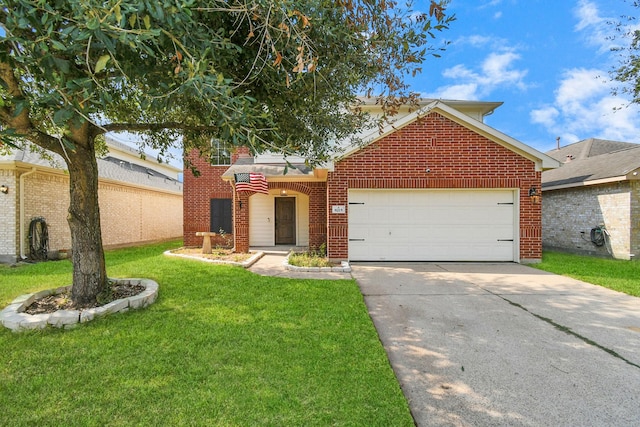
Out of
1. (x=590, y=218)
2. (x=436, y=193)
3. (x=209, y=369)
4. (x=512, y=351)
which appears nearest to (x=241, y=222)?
(x=436, y=193)

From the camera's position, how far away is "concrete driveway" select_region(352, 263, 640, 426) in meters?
2.48

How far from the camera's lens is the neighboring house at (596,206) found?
9.06 metres

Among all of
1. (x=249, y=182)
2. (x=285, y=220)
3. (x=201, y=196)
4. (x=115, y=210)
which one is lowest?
(x=285, y=220)

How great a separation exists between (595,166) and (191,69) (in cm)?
1381

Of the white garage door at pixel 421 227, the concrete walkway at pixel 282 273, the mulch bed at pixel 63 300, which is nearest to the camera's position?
the mulch bed at pixel 63 300

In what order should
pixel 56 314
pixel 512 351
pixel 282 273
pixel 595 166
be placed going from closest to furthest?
pixel 512 351 < pixel 56 314 < pixel 282 273 < pixel 595 166

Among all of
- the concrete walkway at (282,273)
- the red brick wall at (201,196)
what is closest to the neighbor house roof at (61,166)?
the red brick wall at (201,196)

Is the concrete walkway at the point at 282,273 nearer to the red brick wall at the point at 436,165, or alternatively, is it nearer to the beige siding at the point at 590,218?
the red brick wall at the point at 436,165

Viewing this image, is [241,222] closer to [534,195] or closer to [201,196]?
[201,196]

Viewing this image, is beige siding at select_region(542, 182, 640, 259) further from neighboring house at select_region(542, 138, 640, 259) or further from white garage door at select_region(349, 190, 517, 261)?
white garage door at select_region(349, 190, 517, 261)

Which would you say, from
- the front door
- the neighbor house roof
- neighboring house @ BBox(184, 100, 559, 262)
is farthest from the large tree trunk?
the front door

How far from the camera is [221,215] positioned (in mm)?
A: 12703

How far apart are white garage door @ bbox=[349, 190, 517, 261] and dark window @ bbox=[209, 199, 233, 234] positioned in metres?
5.97

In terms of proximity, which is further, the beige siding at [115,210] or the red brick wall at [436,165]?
the beige siding at [115,210]
